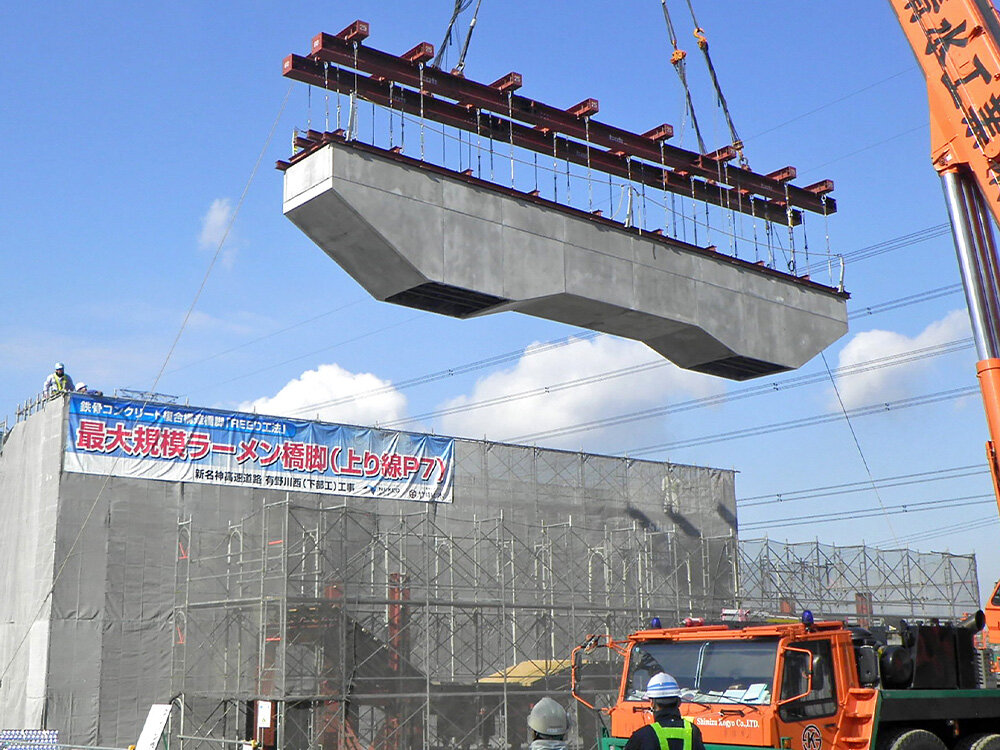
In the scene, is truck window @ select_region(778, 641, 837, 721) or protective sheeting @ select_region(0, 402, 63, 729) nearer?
truck window @ select_region(778, 641, 837, 721)

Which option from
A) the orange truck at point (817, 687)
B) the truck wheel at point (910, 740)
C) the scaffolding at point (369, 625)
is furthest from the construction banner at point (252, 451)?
the truck wheel at point (910, 740)

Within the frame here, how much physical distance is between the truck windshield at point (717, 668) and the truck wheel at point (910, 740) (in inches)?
66.2

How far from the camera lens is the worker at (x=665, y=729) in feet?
19.8

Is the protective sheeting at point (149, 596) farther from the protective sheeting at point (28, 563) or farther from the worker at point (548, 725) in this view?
the worker at point (548, 725)

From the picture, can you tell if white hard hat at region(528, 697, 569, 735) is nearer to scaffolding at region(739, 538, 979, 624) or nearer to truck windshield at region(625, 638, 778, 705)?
truck windshield at region(625, 638, 778, 705)

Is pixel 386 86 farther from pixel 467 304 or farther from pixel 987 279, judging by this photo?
pixel 987 279

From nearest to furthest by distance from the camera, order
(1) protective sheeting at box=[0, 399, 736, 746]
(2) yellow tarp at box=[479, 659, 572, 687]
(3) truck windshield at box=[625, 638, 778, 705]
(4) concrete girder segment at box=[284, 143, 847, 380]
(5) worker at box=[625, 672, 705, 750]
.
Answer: (5) worker at box=[625, 672, 705, 750] < (3) truck windshield at box=[625, 638, 778, 705] < (4) concrete girder segment at box=[284, 143, 847, 380] < (1) protective sheeting at box=[0, 399, 736, 746] < (2) yellow tarp at box=[479, 659, 572, 687]

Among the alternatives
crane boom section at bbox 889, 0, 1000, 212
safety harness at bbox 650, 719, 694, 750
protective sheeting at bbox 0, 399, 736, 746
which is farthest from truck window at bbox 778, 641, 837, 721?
protective sheeting at bbox 0, 399, 736, 746

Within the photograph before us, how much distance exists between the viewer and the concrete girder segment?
15.0 meters

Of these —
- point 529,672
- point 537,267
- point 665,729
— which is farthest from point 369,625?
point 665,729

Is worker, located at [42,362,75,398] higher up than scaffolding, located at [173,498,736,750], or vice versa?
worker, located at [42,362,75,398]

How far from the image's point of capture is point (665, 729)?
6.29 meters

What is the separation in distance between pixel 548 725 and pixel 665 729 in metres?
1.56

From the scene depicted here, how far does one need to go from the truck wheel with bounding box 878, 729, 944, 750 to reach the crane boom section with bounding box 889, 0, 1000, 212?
566 cm
